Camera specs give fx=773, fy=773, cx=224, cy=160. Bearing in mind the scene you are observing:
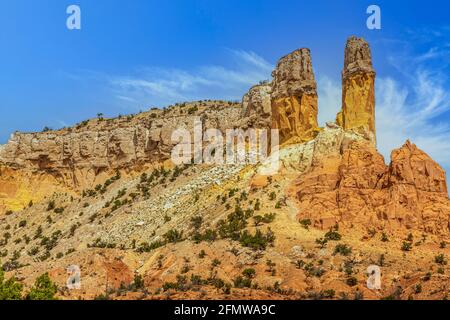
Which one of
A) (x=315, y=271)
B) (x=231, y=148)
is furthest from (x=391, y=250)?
(x=231, y=148)

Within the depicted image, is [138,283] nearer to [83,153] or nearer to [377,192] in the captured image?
[377,192]

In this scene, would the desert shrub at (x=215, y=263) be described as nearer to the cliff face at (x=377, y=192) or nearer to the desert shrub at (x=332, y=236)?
the desert shrub at (x=332, y=236)

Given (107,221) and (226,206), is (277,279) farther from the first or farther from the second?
(107,221)

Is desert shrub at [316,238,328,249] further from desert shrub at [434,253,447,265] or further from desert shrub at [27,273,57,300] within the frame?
desert shrub at [27,273,57,300]

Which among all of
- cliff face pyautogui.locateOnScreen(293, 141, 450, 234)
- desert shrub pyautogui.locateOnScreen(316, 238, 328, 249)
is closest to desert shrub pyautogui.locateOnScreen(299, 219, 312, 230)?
cliff face pyautogui.locateOnScreen(293, 141, 450, 234)

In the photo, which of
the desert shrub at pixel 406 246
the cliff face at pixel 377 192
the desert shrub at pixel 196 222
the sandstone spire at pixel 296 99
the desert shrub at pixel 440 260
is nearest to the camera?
the desert shrub at pixel 440 260

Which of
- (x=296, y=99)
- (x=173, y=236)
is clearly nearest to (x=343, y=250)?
Answer: (x=173, y=236)

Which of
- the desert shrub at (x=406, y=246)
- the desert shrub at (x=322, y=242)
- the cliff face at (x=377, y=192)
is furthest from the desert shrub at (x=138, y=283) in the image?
the desert shrub at (x=406, y=246)
